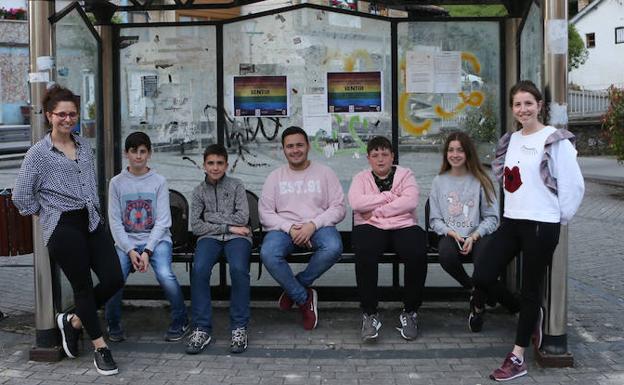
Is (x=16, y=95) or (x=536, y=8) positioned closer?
(x=536, y=8)

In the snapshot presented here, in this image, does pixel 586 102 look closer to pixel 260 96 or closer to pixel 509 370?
pixel 260 96

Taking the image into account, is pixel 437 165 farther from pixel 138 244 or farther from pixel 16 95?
pixel 16 95

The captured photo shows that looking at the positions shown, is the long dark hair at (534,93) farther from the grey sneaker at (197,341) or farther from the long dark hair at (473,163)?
the grey sneaker at (197,341)

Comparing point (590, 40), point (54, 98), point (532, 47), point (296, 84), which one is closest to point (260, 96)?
point (296, 84)

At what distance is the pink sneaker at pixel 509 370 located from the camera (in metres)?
4.37

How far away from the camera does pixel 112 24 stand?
20.4 feet

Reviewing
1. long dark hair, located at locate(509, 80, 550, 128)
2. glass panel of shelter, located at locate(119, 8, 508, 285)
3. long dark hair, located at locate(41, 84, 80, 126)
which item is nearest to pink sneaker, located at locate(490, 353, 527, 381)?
long dark hair, located at locate(509, 80, 550, 128)

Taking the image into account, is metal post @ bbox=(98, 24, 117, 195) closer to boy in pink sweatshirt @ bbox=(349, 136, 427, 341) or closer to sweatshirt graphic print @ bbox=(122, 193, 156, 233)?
sweatshirt graphic print @ bbox=(122, 193, 156, 233)

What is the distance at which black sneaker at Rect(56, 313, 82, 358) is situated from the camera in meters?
4.75

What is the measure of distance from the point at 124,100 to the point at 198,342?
7.85 ft

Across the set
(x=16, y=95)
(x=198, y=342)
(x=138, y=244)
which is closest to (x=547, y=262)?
(x=198, y=342)

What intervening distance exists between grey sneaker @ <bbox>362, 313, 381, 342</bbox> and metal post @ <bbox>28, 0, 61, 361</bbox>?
202 centimetres

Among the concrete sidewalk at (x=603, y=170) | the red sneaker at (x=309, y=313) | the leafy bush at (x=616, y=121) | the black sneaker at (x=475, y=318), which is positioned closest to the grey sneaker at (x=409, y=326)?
the black sneaker at (x=475, y=318)

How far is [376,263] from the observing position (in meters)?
5.18
